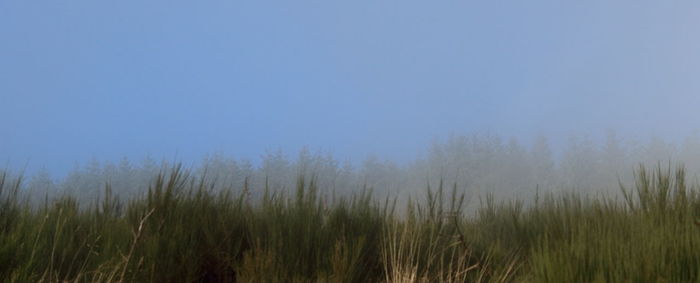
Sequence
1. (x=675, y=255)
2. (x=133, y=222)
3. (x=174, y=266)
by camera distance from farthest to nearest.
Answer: (x=133, y=222), (x=174, y=266), (x=675, y=255)

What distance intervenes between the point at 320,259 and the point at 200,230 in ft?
3.59

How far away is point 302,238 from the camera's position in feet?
16.1

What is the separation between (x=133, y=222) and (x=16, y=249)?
1.98 meters

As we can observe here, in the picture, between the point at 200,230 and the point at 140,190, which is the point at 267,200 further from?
the point at 140,190

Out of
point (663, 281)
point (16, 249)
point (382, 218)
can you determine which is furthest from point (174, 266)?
point (663, 281)

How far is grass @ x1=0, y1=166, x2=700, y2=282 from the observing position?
12.2 feet

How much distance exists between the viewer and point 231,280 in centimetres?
502

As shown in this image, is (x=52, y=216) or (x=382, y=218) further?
(x=382, y=218)

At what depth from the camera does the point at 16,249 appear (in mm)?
3428

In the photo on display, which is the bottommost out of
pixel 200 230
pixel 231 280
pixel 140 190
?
pixel 231 280

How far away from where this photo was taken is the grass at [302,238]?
371 centimetres

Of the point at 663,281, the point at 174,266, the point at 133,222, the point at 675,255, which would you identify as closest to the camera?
the point at 663,281

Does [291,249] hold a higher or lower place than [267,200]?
lower

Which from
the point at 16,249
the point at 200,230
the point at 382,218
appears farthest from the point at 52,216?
the point at 382,218
